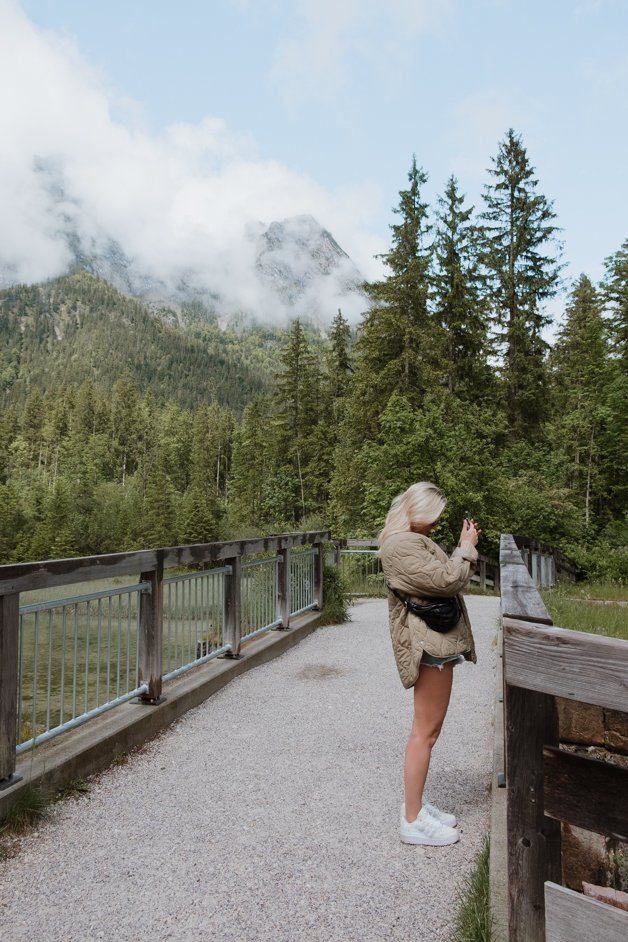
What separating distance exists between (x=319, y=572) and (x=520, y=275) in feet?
78.2

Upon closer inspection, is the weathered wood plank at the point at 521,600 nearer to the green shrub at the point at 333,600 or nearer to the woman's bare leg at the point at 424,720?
the woman's bare leg at the point at 424,720

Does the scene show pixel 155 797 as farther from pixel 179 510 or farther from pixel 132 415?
pixel 132 415

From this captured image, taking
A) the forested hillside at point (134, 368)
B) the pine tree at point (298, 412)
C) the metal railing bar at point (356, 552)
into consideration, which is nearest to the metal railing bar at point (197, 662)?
the metal railing bar at point (356, 552)

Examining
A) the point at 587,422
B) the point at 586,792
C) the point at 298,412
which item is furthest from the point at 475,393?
the point at 586,792

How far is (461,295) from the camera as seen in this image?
94.9 ft

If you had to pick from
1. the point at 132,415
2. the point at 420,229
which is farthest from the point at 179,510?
the point at 420,229

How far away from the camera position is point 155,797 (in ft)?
12.8

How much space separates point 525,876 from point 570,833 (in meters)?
0.30

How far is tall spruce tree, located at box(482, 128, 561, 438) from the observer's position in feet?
94.2

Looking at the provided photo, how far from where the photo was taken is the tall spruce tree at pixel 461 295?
2873cm

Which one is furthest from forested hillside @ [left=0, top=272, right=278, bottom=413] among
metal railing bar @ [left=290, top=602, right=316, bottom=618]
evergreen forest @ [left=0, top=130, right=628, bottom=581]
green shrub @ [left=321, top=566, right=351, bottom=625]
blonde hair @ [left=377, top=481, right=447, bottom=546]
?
blonde hair @ [left=377, top=481, right=447, bottom=546]

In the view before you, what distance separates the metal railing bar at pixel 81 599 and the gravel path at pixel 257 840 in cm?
109

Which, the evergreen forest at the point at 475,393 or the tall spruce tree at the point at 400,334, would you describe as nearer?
the evergreen forest at the point at 475,393

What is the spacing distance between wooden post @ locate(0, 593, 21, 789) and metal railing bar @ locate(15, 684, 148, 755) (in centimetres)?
15
